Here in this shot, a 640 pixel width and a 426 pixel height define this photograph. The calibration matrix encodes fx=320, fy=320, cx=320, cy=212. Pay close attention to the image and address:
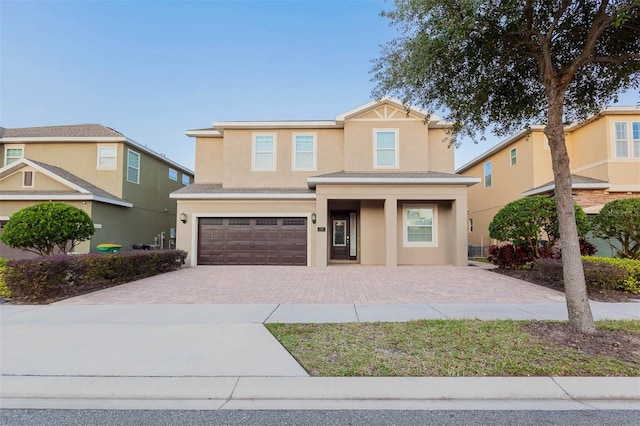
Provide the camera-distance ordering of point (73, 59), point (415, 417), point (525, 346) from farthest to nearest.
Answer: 1. point (73, 59)
2. point (525, 346)
3. point (415, 417)

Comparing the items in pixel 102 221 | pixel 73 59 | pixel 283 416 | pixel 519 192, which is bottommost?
pixel 283 416

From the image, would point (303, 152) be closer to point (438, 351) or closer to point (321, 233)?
point (321, 233)

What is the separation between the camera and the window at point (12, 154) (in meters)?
16.8

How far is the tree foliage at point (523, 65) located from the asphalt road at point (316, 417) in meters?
2.25

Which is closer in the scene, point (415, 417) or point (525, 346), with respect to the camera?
point (415, 417)

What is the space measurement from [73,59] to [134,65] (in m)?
2.69

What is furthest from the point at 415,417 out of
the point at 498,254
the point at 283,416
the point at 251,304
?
the point at 498,254

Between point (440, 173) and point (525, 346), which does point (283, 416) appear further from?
point (440, 173)

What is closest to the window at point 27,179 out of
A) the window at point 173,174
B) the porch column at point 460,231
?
the window at point 173,174

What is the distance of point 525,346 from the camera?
425 centimetres

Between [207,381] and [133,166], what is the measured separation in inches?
663

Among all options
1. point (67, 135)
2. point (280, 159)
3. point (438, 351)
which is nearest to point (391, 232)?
point (280, 159)

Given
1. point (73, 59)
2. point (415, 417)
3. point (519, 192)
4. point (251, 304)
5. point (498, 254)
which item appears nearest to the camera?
point (415, 417)

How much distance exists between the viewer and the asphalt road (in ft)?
9.32
